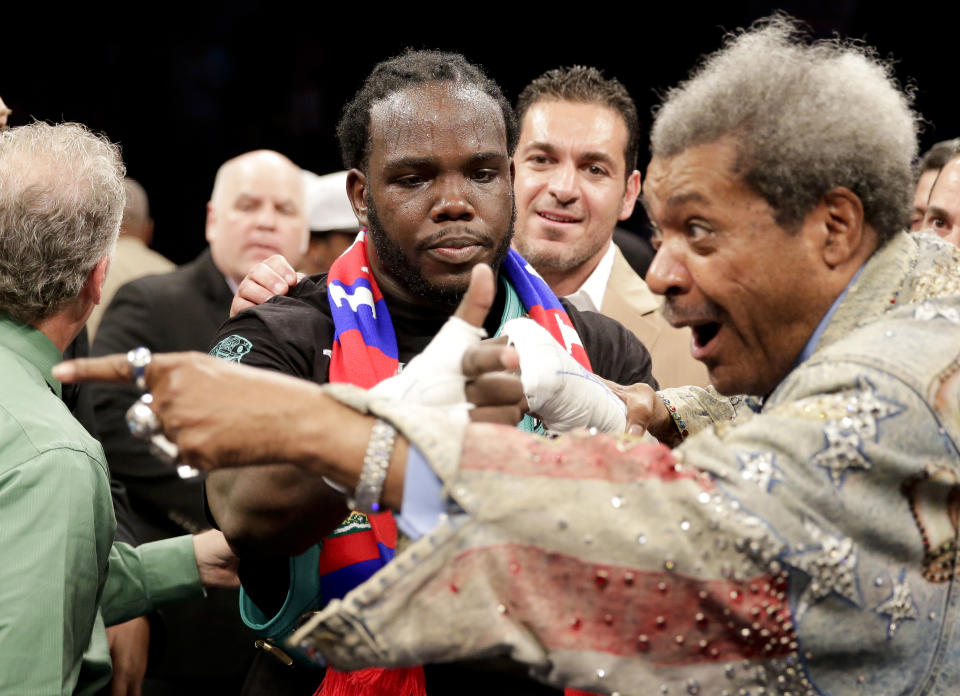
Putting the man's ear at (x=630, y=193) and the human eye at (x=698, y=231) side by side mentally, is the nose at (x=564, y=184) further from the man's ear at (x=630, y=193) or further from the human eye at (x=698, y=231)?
the human eye at (x=698, y=231)

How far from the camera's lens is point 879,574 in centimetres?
115

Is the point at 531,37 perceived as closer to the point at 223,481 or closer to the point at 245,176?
the point at 245,176

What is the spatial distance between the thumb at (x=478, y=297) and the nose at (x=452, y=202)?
68cm

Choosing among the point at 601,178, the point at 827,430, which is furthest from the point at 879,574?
the point at 601,178

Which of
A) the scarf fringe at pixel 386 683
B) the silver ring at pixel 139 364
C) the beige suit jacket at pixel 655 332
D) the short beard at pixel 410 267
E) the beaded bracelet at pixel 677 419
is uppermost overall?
the silver ring at pixel 139 364

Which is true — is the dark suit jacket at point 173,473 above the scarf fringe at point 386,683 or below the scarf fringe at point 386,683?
below

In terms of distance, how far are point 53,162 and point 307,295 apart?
483 millimetres

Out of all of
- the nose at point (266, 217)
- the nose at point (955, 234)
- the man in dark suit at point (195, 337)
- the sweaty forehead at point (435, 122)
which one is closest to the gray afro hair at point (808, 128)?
the sweaty forehead at point (435, 122)

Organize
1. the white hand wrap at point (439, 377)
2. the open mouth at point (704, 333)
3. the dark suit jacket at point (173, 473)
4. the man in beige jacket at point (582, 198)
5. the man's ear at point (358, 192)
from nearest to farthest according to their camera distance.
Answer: the white hand wrap at point (439, 377)
the open mouth at point (704, 333)
the man's ear at point (358, 192)
the man in beige jacket at point (582, 198)
the dark suit jacket at point (173, 473)

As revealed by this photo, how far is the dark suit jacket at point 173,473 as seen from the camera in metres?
3.29

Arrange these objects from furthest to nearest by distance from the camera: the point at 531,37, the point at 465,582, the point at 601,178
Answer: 1. the point at 531,37
2. the point at 601,178
3. the point at 465,582

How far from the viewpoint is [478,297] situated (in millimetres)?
1250

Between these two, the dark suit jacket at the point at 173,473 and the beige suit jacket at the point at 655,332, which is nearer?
the beige suit jacket at the point at 655,332

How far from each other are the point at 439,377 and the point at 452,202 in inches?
29.7
